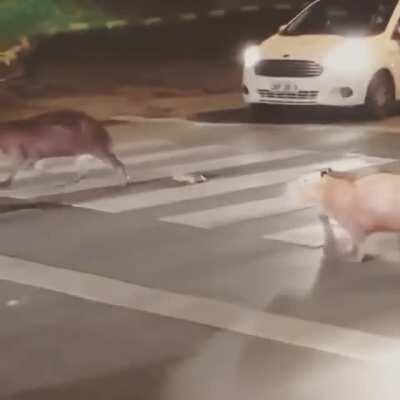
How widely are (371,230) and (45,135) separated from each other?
4.29 m

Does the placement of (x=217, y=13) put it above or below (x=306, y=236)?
below

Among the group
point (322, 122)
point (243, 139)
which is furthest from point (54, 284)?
point (322, 122)

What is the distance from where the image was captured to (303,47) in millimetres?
19188

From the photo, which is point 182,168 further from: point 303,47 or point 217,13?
point 217,13

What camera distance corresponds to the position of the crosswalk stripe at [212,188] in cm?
1252

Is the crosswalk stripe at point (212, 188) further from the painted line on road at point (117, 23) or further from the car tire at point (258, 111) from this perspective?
the painted line on road at point (117, 23)

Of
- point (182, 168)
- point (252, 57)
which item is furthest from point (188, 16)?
point (182, 168)

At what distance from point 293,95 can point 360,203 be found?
9.17 meters

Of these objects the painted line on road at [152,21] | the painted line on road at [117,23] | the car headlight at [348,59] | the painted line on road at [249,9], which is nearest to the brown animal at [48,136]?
the car headlight at [348,59]

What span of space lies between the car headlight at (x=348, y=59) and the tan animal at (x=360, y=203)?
8719mm

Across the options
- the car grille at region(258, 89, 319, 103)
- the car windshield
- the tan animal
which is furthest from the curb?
the tan animal

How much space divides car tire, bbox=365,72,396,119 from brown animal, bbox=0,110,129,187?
257 inches

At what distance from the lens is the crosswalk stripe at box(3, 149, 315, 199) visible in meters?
13.4

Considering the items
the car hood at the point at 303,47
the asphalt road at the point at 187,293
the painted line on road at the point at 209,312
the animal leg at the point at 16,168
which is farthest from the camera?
the car hood at the point at 303,47
